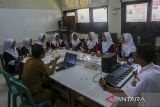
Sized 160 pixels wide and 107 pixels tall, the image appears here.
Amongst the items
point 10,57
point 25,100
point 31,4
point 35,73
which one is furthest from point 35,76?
point 31,4

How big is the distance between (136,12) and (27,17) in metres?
3.79

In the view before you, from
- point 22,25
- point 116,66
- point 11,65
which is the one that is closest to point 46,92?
point 116,66

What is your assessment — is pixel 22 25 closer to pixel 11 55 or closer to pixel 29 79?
pixel 11 55

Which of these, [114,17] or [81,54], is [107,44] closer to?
[81,54]

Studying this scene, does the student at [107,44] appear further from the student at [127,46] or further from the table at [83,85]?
the table at [83,85]

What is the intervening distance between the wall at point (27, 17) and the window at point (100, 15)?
186 centimetres

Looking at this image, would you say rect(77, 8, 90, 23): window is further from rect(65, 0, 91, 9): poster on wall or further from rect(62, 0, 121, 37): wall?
rect(62, 0, 121, 37): wall

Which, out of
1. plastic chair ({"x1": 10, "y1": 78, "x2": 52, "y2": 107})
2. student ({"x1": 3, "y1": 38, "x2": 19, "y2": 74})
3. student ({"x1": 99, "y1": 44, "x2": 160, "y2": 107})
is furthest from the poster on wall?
student ({"x1": 99, "y1": 44, "x2": 160, "y2": 107})

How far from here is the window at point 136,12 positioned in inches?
152

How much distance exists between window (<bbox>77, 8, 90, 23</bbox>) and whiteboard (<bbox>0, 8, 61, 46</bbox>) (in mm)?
1075

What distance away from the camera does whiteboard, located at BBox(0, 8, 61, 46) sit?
15.8ft

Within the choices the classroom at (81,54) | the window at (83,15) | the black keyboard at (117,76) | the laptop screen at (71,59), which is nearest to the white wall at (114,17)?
the classroom at (81,54)

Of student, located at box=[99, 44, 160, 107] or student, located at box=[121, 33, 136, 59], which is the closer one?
student, located at box=[99, 44, 160, 107]

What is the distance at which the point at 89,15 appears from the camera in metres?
5.36
